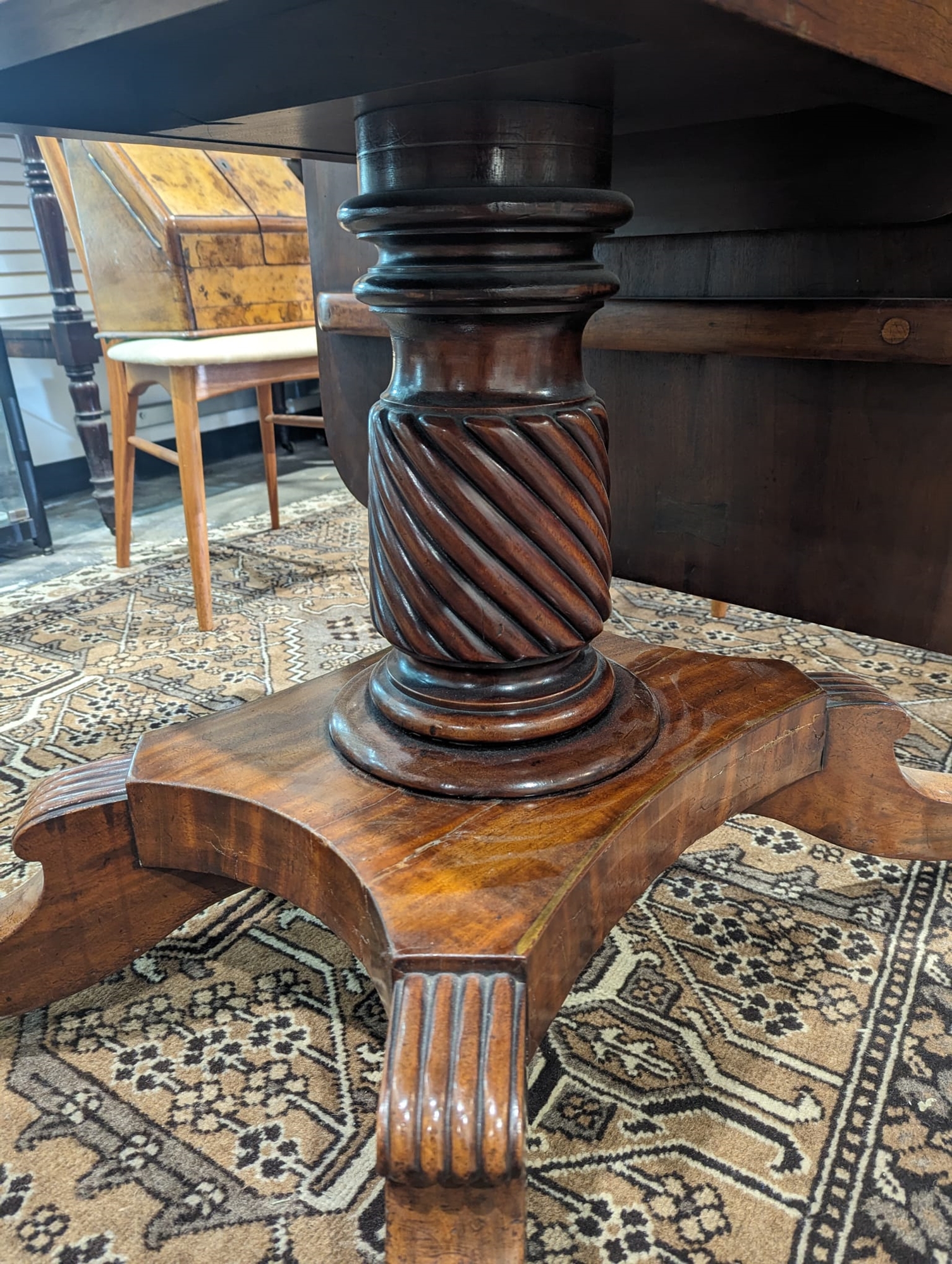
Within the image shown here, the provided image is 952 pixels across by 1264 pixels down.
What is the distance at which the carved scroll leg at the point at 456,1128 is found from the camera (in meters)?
0.45

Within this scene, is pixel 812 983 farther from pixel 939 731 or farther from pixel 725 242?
pixel 725 242

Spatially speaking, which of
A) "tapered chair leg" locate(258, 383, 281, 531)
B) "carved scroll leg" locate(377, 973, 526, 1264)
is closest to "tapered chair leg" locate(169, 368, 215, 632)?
"tapered chair leg" locate(258, 383, 281, 531)

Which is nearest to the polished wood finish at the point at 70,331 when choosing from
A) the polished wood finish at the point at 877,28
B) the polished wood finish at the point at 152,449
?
the polished wood finish at the point at 152,449

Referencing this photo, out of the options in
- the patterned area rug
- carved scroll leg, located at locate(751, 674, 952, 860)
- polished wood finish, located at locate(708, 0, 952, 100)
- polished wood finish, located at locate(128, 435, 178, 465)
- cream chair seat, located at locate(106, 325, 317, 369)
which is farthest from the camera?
polished wood finish, located at locate(128, 435, 178, 465)

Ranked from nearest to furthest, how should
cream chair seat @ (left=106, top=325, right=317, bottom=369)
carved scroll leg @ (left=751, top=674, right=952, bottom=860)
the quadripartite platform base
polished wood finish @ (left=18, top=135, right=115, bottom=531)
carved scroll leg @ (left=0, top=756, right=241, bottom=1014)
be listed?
the quadripartite platform base < carved scroll leg @ (left=0, top=756, right=241, bottom=1014) < carved scroll leg @ (left=751, top=674, right=952, bottom=860) < cream chair seat @ (left=106, top=325, right=317, bottom=369) < polished wood finish @ (left=18, top=135, right=115, bottom=531)

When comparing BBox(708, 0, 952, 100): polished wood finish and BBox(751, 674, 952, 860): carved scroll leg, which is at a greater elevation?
BBox(708, 0, 952, 100): polished wood finish

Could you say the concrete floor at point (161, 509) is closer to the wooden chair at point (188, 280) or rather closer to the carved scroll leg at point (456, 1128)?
the wooden chair at point (188, 280)

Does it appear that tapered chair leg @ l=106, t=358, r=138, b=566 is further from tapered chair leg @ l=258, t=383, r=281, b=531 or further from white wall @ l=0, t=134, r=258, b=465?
white wall @ l=0, t=134, r=258, b=465

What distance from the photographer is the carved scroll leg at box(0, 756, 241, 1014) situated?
0.71m

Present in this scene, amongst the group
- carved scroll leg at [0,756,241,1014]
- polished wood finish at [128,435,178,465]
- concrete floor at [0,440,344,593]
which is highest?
polished wood finish at [128,435,178,465]

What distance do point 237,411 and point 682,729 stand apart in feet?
9.94

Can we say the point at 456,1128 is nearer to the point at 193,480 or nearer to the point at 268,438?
the point at 193,480

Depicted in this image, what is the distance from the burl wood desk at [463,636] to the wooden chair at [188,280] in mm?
949

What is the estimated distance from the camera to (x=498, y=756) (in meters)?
0.67
